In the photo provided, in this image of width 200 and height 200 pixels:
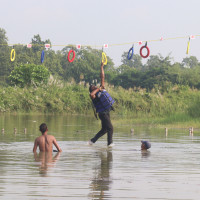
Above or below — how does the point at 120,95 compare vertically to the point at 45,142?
above

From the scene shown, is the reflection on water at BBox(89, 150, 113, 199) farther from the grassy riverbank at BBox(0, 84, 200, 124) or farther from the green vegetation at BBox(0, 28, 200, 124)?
the grassy riverbank at BBox(0, 84, 200, 124)

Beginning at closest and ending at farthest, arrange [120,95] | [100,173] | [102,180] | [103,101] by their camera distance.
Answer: [102,180], [100,173], [103,101], [120,95]

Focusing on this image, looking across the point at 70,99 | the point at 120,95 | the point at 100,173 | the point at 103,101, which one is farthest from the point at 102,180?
the point at 70,99

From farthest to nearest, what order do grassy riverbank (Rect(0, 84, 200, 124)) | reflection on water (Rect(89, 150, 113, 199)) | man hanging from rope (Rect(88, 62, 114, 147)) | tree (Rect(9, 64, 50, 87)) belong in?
1. tree (Rect(9, 64, 50, 87))
2. grassy riverbank (Rect(0, 84, 200, 124))
3. man hanging from rope (Rect(88, 62, 114, 147))
4. reflection on water (Rect(89, 150, 113, 199))

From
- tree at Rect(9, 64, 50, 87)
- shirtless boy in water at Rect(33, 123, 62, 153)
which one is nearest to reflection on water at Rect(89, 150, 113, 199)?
shirtless boy in water at Rect(33, 123, 62, 153)

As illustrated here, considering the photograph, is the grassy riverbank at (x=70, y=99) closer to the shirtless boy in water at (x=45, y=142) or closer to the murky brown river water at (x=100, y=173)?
the murky brown river water at (x=100, y=173)

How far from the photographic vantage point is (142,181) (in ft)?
31.5

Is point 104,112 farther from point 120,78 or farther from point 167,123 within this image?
point 120,78

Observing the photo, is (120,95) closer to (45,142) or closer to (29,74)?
(29,74)

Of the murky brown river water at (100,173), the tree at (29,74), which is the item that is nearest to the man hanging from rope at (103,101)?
the murky brown river water at (100,173)

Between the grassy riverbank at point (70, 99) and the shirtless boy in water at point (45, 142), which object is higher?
the grassy riverbank at point (70, 99)

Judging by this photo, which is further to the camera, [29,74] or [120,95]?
[29,74]

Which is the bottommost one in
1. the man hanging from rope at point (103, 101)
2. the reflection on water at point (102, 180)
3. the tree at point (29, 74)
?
the reflection on water at point (102, 180)

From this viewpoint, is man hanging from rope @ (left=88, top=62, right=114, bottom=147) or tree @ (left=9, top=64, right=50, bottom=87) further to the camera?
tree @ (left=9, top=64, right=50, bottom=87)
